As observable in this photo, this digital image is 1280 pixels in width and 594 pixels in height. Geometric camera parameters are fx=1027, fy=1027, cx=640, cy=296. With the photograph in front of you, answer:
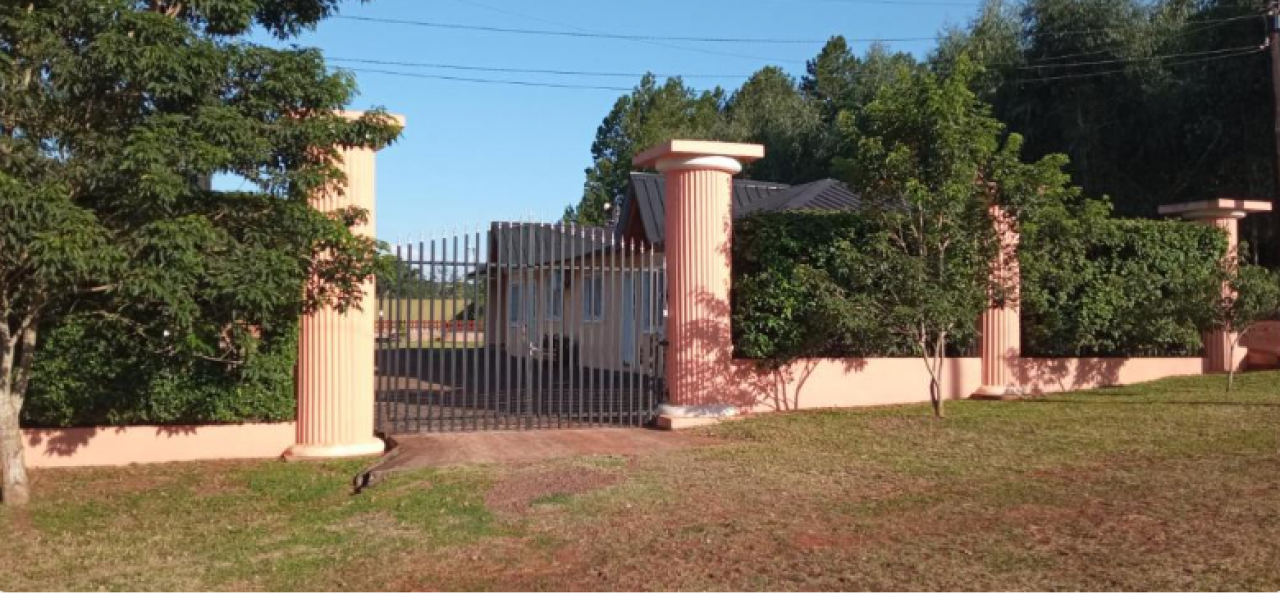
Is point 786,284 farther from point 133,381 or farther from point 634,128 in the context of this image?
point 634,128

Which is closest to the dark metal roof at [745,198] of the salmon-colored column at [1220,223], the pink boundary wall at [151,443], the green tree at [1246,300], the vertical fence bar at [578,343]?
the vertical fence bar at [578,343]

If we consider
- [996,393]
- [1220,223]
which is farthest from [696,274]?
[1220,223]

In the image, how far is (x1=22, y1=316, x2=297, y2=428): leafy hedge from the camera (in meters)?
9.98

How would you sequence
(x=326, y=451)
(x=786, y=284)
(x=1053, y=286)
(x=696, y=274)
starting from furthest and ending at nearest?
(x=1053, y=286) < (x=786, y=284) < (x=696, y=274) < (x=326, y=451)

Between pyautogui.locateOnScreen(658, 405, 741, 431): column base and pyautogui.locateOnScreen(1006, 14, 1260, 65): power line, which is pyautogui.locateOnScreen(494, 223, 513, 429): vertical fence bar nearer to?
pyautogui.locateOnScreen(658, 405, 741, 431): column base

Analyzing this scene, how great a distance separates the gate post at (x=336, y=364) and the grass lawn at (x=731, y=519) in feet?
1.42

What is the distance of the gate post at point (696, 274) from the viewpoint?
41.4 feet

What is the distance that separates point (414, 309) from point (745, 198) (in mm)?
11272

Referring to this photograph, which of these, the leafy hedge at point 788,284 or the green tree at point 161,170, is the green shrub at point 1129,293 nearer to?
the leafy hedge at point 788,284

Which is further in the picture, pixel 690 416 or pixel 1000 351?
pixel 1000 351

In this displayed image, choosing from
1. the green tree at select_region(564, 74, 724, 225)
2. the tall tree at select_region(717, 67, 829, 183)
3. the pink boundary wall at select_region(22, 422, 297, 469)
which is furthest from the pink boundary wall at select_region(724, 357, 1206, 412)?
the green tree at select_region(564, 74, 724, 225)

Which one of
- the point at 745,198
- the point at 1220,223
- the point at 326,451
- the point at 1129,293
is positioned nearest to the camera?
the point at 326,451

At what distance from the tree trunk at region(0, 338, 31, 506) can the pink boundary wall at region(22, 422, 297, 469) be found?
1486 mm

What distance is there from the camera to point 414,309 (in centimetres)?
1209
